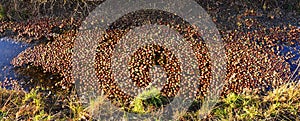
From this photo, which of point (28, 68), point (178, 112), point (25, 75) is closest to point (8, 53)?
point (28, 68)

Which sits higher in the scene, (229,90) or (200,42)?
(200,42)

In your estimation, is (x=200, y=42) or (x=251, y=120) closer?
(x=251, y=120)

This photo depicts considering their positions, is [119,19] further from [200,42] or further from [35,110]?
[35,110]

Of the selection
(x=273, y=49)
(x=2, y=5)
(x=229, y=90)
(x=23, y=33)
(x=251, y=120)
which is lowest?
(x=251, y=120)

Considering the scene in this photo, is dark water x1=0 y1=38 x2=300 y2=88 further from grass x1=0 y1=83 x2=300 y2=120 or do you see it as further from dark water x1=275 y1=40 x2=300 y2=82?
grass x1=0 y1=83 x2=300 y2=120

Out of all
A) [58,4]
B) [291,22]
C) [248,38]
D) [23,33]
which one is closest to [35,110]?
[23,33]

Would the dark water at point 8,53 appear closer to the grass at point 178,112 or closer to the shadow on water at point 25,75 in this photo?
the shadow on water at point 25,75

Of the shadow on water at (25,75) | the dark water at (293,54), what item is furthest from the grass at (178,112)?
the dark water at (293,54)

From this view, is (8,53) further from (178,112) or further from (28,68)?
(178,112)
